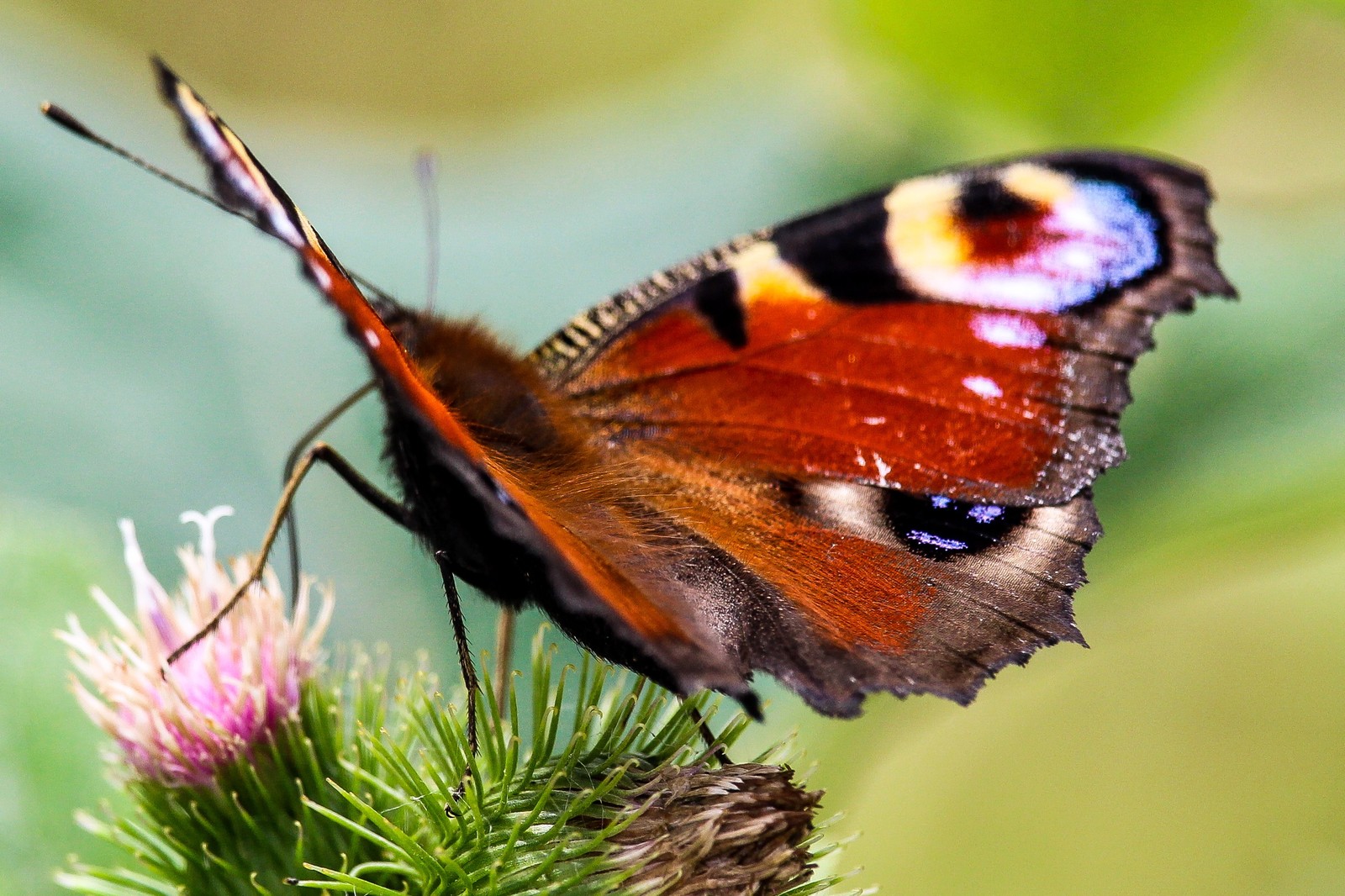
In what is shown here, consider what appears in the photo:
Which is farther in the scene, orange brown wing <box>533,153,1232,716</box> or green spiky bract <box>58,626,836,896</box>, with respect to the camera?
orange brown wing <box>533,153,1232,716</box>

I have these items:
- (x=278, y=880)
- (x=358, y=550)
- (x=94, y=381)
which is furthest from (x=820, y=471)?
(x=94, y=381)

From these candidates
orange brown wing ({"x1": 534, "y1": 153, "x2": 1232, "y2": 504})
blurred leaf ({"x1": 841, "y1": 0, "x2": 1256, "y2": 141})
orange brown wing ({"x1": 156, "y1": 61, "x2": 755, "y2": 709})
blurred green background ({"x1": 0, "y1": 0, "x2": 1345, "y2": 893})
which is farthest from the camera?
blurred leaf ({"x1": 841, "y1": 0, "x2": 1256, "y2": 141})

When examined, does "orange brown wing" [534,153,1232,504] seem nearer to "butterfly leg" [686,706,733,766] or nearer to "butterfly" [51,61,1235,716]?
"butterfly" [51,61,1235,716]

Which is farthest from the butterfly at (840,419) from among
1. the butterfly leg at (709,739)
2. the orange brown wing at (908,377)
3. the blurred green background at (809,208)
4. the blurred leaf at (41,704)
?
the blurred leaf at (41,704)

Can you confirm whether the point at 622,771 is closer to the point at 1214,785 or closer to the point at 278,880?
the point at 278,880

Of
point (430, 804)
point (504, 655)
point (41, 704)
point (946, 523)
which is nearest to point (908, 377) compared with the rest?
point (946, 523)

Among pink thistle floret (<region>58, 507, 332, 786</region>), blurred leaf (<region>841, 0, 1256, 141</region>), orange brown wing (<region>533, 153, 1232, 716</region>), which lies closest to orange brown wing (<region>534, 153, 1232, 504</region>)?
orange brown wing (<region>533, 153, 1232, 716</region>)

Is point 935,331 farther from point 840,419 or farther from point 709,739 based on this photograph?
point 709,739
